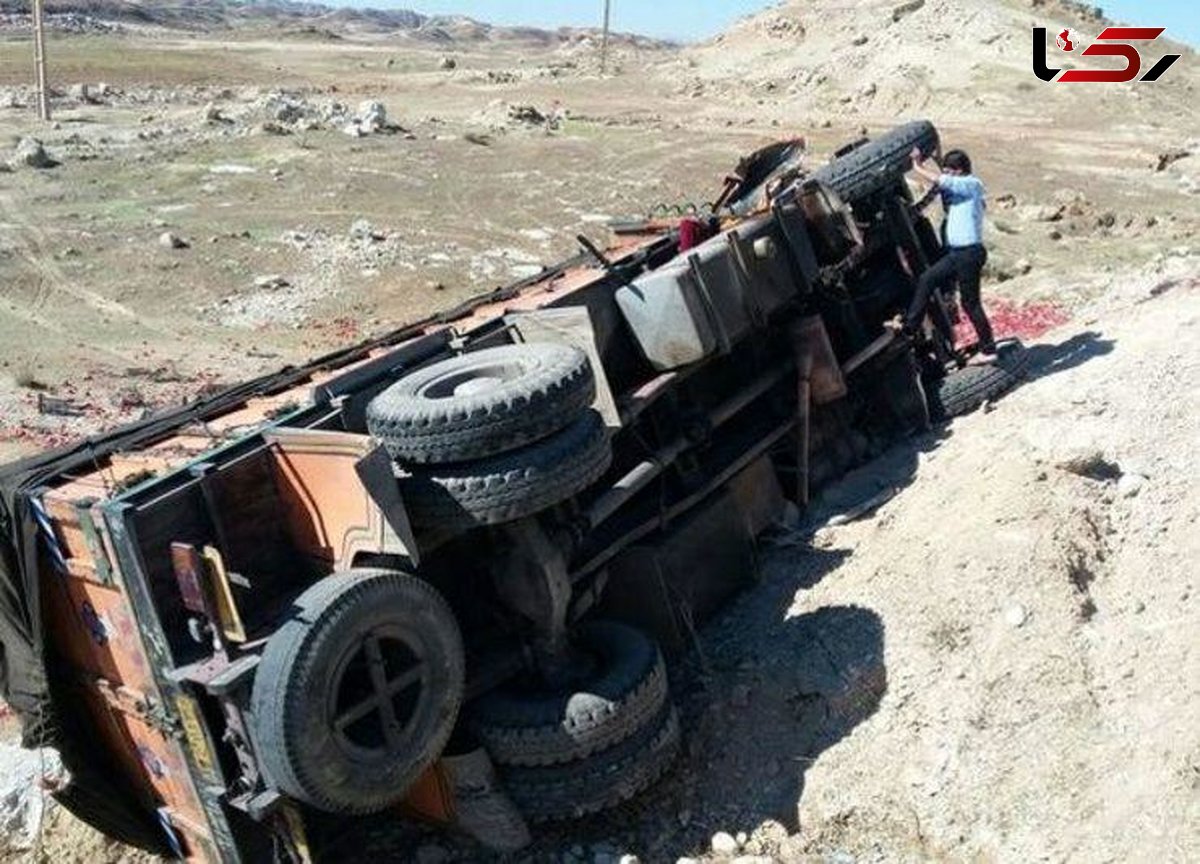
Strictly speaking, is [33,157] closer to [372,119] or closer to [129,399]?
[372,119]

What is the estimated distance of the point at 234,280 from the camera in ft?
57.1

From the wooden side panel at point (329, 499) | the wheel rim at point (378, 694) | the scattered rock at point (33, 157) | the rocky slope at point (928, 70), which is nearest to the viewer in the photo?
the wheel rim at point (378, 694)

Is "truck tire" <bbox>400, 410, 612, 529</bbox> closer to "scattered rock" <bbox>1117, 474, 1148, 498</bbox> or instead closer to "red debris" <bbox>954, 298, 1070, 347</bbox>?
"scattered rock" <bbox>1117, 474, 1148, 498</bbox>

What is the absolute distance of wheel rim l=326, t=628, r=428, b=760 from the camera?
185 inches

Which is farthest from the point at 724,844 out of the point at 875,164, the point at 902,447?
the point at 875,164

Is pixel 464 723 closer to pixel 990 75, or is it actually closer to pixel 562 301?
pixel 562 301

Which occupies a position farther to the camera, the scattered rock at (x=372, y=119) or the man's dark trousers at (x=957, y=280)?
the scattered rock at (x=372, y=119)

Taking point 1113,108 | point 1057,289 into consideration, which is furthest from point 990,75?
point 1057,289

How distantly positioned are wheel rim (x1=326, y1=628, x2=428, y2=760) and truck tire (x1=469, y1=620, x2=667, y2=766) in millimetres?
534

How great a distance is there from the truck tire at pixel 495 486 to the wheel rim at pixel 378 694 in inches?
21.9
